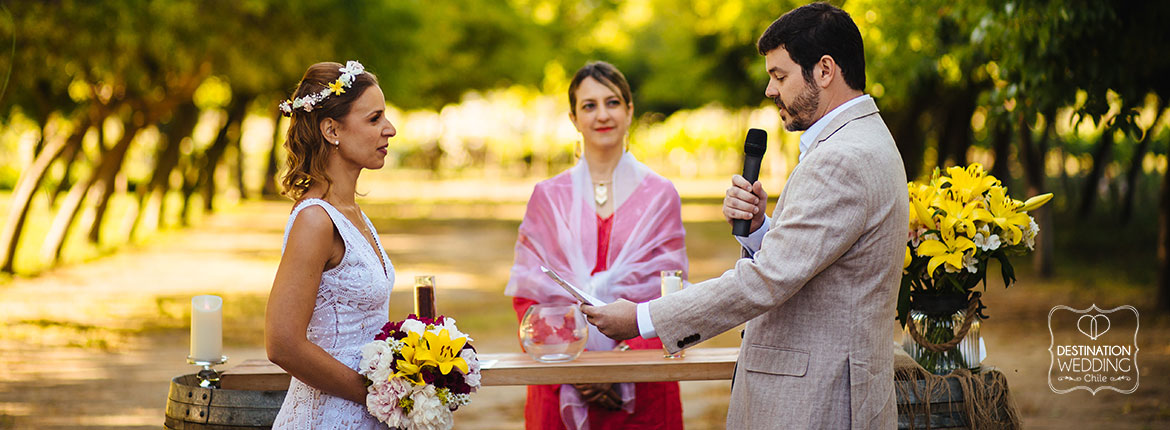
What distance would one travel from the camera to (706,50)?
3153 centimetres

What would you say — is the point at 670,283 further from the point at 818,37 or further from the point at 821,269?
the point at 818,37

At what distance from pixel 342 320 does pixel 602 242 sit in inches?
71.8

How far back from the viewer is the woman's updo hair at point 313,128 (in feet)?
11.4

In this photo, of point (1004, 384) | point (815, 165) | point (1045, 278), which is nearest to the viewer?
point (815, 165)

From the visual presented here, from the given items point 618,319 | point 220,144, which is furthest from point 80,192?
point 618,319

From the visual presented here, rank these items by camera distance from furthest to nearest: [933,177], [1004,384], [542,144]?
[542,144]
[933,177]
[1004,384]

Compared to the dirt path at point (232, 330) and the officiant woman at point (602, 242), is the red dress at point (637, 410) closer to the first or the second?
the officiant woman at point (602, 242)

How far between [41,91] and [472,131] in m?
53.0

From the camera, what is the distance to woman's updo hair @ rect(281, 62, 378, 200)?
11.4 feet

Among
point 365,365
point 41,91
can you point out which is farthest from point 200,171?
point 365,365

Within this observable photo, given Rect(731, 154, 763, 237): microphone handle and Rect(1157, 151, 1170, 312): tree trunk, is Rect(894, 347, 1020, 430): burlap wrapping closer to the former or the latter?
Rect(731, 154, 763, 237): microphone handle

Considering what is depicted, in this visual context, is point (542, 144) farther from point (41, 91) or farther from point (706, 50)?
point (41, 91)

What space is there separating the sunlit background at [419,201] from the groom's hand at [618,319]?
2109 millimetres

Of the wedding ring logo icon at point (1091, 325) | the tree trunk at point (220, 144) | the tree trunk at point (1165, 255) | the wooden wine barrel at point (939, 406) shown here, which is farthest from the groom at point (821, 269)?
the tree trunk at point (220, 144)
